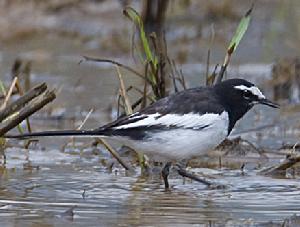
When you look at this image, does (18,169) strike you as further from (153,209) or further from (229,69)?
(229,69)

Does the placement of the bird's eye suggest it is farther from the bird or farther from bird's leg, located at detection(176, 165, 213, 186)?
bird's leg, located at detection(176, 165, 213, 186)

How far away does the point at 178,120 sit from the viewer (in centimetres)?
722

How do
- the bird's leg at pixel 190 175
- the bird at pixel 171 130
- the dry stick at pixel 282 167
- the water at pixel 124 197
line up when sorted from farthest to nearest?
the dry stick at pixel 282 167
the bird's leg at pixel 190 175
the bird at pixel 171 130
the water at pixel 124 197

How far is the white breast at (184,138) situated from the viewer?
7172 mm

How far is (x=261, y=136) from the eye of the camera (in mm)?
9398

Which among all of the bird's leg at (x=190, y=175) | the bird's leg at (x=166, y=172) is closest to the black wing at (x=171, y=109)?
the bird's leg at (x=166, y=172)

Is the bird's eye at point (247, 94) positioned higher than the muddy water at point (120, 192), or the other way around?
the bird's eye at point (247, 94)

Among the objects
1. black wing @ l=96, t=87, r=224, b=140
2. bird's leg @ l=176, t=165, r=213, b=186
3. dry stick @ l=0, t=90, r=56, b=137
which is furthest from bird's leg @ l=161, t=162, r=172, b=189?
dry stick @ l=0, t=90, r=56, b=137

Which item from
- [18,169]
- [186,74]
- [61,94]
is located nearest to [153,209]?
[18,169]

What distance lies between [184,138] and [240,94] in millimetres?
667

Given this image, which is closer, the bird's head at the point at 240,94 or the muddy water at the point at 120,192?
the muddy water at the point at 120,192

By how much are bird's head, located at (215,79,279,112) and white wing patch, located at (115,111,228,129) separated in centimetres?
37

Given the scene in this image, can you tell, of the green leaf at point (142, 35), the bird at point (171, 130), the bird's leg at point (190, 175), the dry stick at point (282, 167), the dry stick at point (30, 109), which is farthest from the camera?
the green leaf at point (142, 35)

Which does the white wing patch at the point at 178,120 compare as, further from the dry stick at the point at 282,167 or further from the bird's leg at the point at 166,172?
the dry stick at the point at 282,167
